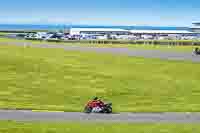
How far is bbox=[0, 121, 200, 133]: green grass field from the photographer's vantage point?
24219mm

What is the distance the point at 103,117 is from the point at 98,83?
1536 centimetres

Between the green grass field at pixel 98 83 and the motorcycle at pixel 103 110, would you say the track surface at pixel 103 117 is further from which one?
the green grass field at pixel 98 83

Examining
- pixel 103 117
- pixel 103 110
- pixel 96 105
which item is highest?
pixel 96 105

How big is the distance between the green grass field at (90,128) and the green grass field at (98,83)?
7.81m

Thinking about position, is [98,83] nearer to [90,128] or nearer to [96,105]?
[96,105]

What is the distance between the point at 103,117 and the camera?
30.7 meters

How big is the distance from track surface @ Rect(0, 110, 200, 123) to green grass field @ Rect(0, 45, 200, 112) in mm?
2163

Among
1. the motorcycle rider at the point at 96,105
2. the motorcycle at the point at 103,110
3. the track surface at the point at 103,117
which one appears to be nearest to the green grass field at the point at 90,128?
the track surface at the point at 103,117

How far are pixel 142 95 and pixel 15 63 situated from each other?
19104mm

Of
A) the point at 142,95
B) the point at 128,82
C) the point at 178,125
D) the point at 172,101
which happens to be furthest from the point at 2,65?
the point at 178,125

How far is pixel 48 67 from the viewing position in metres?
53.3

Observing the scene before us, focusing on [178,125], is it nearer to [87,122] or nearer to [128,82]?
[87,122]

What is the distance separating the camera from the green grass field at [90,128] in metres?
24.2

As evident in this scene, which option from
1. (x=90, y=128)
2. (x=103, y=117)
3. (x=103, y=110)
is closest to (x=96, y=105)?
(x=103, y=110)
